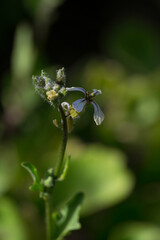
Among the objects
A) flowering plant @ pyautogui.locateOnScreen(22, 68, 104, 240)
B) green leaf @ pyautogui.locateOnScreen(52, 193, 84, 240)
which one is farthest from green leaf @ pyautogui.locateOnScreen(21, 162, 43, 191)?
green leaf @ pyautogui.locateOnScreen(52, 193, 84, 240)

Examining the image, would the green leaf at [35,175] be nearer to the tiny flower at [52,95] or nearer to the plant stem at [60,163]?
the plant stem at [60,163]

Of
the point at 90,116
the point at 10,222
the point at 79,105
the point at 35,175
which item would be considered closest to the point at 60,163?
the point at 35,175

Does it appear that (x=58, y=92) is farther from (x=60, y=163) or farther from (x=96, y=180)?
(x=96, y=180)

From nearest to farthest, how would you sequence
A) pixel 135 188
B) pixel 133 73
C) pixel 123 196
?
pixel 123 196, pixel 135 188, pixel 133 73

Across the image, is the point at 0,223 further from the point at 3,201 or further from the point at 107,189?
the point at 107,189

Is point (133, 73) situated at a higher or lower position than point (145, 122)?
higher

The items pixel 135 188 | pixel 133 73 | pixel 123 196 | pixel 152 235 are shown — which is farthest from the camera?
pixel 133 73

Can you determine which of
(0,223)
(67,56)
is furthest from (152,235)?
(67,56)
